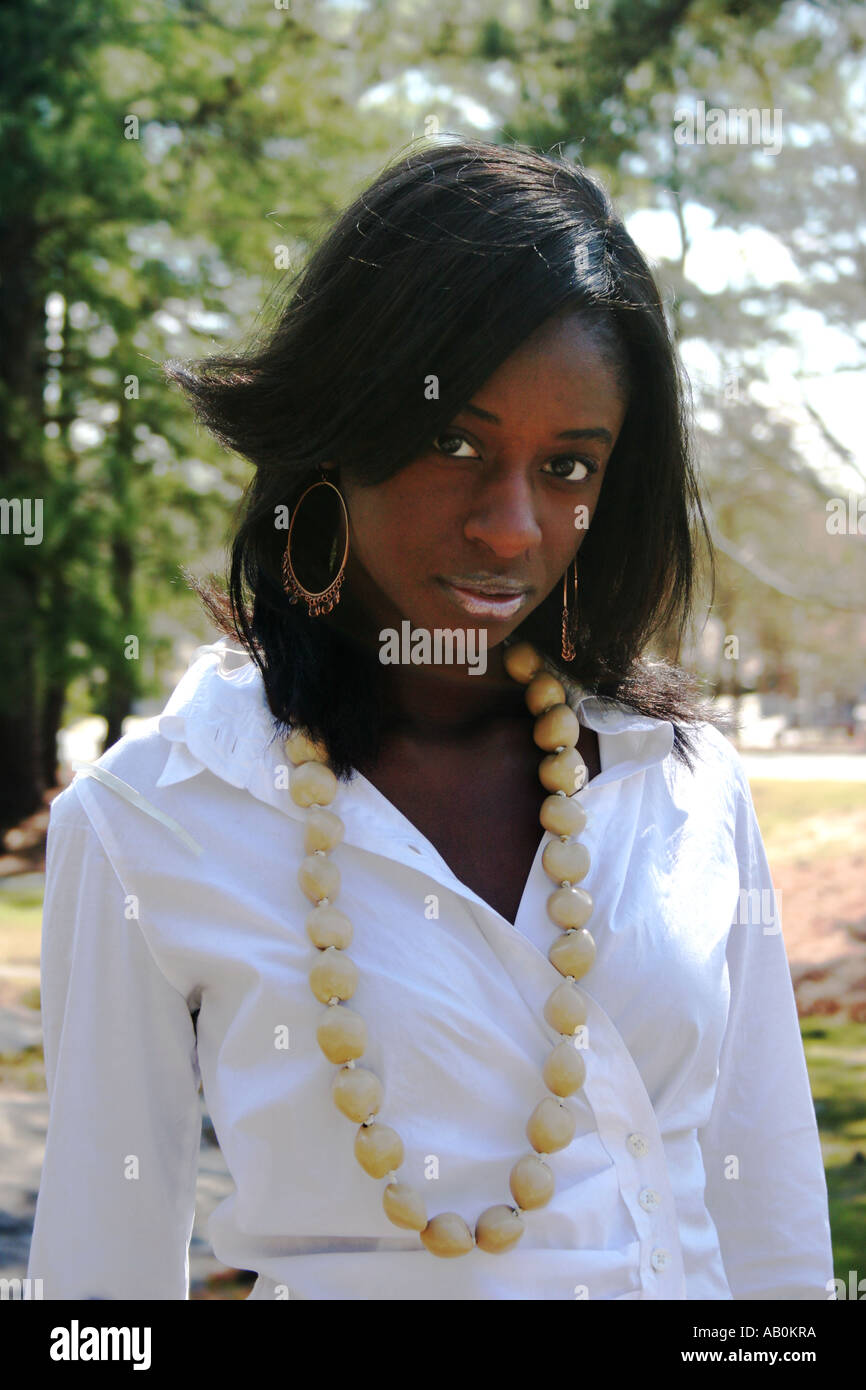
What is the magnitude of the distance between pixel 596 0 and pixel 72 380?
5.33 m

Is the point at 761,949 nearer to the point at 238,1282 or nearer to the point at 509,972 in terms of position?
the point at 509,972

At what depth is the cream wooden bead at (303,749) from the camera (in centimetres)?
158

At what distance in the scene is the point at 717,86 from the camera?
6512 mm

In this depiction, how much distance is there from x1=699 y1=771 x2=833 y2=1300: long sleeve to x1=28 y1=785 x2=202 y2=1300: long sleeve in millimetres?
658

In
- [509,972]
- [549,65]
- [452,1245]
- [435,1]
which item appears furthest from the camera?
[435,1]

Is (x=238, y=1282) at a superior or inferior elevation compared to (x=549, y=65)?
inferior

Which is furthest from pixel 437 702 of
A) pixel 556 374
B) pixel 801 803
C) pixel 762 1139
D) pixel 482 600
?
pixel 801 803

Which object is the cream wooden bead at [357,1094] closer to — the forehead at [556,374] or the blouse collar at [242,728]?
the blouse collar at [242,728]

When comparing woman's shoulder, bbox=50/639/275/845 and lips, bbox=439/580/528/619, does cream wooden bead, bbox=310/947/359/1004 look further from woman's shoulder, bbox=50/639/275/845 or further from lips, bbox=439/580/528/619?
lips, bbox=439/580/528/619

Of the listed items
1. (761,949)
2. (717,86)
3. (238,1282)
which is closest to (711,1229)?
(761,949)

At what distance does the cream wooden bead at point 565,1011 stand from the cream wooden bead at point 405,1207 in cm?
23

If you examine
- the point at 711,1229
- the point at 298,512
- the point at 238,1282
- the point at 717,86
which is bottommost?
the point at 238,1282

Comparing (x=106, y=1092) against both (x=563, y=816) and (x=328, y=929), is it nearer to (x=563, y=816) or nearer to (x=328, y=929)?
(x=328, y=929)

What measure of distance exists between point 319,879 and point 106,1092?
33cm
